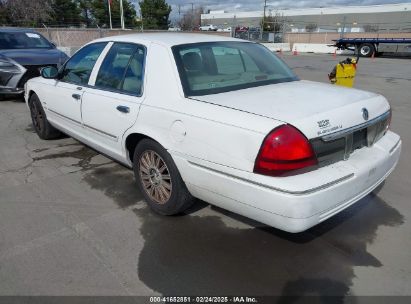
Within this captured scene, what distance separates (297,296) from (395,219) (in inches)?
61.6

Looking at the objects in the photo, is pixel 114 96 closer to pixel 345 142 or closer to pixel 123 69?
pixel 123 69

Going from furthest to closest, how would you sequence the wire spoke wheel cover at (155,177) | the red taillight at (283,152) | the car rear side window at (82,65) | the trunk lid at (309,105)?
1. the car rear side window at (82,65)
2. the wire spoke wheel cover at (155,177)
3. the trunk lid at (309,105)
4. the red taillight at (283,152)

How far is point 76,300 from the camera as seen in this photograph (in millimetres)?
2447

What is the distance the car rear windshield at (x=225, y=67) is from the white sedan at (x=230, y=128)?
1 cm

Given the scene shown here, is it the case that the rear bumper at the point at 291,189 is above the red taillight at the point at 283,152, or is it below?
below

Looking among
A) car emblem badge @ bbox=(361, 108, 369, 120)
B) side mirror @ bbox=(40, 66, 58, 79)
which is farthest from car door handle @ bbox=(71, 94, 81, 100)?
car emblem badge @ bbox=(361, 108, 369, 120)

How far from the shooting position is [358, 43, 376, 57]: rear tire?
27.5 m

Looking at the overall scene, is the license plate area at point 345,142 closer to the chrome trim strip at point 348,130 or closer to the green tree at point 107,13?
the chrome trim strip at point 348,130

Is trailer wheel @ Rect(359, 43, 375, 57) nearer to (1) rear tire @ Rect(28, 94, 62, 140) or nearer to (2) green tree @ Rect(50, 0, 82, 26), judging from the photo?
(1) rear tire @ Rect(28, 94, 62, 140)

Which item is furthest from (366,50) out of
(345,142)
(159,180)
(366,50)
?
(159,180)

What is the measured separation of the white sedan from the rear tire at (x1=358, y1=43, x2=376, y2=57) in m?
27.1

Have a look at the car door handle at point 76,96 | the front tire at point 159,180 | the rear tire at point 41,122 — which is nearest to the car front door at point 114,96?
the car door handle at point 76,96

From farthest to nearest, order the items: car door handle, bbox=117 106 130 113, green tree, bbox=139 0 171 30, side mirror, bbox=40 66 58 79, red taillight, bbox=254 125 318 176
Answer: green tree, bbox=139 0 171 30 < side mirror, bbox=40 66 58 79 < car door handle, bbox=117 106 130 113 < red taillight, bbox=254 125 318 176

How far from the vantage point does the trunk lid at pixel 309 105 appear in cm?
253
